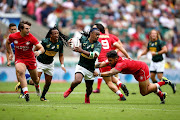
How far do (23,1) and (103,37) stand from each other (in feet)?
49.2

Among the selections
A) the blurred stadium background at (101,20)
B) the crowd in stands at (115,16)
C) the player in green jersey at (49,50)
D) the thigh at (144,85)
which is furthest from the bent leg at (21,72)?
the crowd in stands at (115,16)

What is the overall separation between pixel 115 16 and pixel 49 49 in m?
18.9

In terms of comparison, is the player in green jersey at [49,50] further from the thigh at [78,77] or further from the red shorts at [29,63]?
the thigh at [78,77]

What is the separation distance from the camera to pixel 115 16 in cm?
3028

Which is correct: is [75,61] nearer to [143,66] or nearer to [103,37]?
[103,37]

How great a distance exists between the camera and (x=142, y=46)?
28.4 metres

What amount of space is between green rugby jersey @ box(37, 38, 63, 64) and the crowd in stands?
1380cm

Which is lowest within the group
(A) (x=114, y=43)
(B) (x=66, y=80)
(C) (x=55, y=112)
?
(B) (x=66, y=80)

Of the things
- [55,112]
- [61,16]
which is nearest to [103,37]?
[55,112]

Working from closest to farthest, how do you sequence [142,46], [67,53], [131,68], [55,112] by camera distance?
[55,112] < [131,68] < [67,53] < [142,46]

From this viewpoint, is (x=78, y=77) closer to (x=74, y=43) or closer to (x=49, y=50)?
(x=74, y=43)

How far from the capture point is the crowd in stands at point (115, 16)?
1069 inches

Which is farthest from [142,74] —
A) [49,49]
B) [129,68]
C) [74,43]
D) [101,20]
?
[101,20]

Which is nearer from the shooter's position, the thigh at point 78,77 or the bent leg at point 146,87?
the thigh at point 78,77
